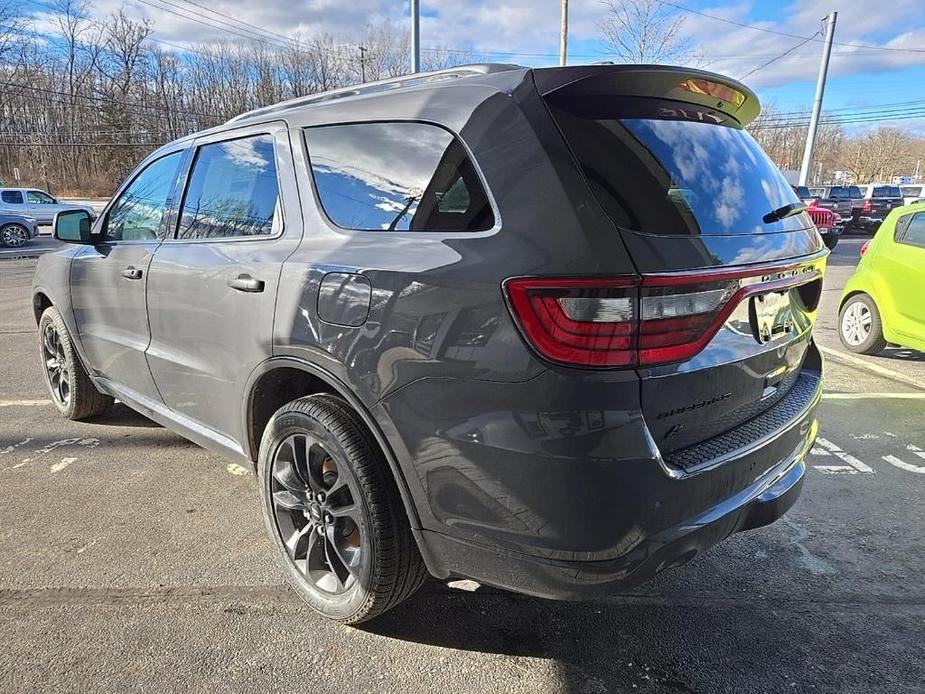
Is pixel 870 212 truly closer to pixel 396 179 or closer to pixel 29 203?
pixel 396 179

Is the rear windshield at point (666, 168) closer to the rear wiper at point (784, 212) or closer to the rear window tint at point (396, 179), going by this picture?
the rear wiper at point (784, 212)

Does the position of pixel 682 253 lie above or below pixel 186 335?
above

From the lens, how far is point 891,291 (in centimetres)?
592

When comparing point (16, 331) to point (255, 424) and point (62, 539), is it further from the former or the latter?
point (255, 424)

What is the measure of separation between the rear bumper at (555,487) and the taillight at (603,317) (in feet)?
0.26

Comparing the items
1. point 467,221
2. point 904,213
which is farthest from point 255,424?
point 904,213

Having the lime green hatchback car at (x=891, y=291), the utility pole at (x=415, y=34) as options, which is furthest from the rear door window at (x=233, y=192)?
the utility pole at (x=415, y=34)

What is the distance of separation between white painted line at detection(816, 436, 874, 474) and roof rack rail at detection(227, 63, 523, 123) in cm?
324

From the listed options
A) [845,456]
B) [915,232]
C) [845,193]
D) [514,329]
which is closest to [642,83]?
[514,329]

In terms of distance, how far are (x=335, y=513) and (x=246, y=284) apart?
36.9 inches

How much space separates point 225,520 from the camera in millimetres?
3074

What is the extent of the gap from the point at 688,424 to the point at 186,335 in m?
2.19

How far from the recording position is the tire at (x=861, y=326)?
6.21 meters

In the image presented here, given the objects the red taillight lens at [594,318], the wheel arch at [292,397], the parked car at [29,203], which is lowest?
the wheel arch at [292,397]
